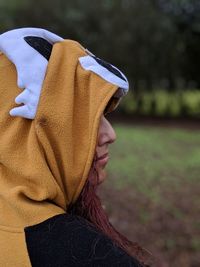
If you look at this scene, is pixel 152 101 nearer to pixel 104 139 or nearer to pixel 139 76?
pixel 139 76

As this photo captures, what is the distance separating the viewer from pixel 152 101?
69.7 ft

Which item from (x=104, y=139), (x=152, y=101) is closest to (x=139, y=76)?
(x=152, y=101)

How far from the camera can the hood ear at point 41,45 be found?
1.46 meters

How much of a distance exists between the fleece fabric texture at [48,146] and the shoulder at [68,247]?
20mm

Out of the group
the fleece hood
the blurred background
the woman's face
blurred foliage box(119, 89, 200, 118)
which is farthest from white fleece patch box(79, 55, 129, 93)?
blurred foliage box(119, 89, 200, 118)

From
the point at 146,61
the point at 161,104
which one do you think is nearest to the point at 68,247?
the point at 146,61

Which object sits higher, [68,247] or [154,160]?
[68,247]

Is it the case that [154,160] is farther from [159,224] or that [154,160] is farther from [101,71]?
[101,71]

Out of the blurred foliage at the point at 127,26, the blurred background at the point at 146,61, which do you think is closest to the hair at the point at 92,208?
the blurred background at the point at 146,61

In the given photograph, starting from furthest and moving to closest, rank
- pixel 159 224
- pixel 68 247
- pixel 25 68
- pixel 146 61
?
pixel 146 61
pixel 159 224
pixel 25 68
pixel 68 247

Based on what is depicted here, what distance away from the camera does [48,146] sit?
Result: 4.35ft

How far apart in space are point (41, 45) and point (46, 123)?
0.25m

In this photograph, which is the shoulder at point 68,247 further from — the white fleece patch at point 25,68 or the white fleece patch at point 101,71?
the white fleece patch at point 101,71

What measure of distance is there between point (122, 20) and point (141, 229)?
1327 cm
